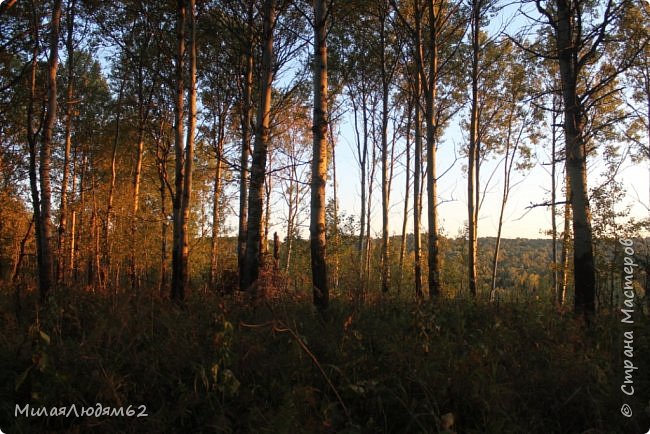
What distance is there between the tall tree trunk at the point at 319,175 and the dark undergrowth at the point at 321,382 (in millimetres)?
1362

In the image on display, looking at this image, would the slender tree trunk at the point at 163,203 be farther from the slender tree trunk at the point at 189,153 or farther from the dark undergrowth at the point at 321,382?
the dark undergrowth at the point at 321,382

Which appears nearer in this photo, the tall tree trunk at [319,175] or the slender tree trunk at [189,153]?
the tall tree trunk at [319,175]

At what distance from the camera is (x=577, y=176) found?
15.8ft

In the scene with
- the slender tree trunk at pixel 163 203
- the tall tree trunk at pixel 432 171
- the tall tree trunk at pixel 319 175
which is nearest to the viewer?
the tall tree trunk at pixel 319 175

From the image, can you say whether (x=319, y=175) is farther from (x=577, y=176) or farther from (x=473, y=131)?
(x=473, y=131)

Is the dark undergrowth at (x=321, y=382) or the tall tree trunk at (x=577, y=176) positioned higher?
the tall tree trunk at (x=577, y=176)

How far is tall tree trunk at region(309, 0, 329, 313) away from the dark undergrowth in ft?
4.47

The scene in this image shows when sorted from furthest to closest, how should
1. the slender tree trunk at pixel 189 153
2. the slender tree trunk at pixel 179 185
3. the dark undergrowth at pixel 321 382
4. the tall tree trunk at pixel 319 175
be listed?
the slender tree trunk at pixel 189 153 < the slender tree trunk at pixel 179 185 < the tall tree trunk at pixel 319 175 < the dark undergrowth at pixel 321 382

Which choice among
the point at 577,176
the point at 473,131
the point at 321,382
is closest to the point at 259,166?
the point at 321,382

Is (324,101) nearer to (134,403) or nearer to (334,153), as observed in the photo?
(134,403)

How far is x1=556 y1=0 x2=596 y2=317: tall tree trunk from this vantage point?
464 centimetres

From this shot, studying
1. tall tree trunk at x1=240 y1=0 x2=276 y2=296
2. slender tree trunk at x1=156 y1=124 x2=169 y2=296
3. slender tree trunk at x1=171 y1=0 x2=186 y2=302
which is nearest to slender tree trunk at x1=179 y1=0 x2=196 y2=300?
slender tree trunk at x1=171 y1=0 x2=186 y2=302

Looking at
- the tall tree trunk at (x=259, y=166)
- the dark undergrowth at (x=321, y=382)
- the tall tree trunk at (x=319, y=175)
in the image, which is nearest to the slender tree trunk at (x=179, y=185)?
Answer: the tall tree trunk at (x=259, y=166)

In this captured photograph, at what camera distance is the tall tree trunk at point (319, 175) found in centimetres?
509
